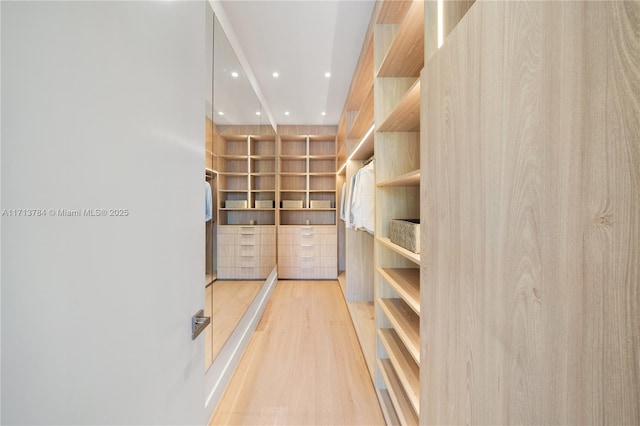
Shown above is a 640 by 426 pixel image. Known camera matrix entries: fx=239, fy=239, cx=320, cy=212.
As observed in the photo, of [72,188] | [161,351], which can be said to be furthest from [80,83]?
[161,351]

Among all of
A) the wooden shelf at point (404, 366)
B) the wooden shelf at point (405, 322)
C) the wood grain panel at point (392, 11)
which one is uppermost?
the wood grain panel at point (392, 11)

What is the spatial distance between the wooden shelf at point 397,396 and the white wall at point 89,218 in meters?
1.13

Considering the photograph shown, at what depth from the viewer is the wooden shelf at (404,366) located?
3.62 ft

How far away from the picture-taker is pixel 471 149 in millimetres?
643

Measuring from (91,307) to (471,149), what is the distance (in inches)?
35.8

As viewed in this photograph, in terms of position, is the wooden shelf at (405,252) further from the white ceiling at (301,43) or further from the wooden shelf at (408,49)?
Result: the white ceiling at (301,43)

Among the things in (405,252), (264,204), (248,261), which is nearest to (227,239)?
(248,261)

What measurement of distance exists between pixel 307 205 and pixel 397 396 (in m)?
3.22

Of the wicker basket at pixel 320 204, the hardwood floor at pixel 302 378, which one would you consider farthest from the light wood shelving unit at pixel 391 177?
the wicker basket at pixel 320 204

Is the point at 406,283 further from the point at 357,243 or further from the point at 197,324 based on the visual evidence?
the point at 357,243

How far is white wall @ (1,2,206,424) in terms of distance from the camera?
0.37m

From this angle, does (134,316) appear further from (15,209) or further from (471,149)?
(471,149)

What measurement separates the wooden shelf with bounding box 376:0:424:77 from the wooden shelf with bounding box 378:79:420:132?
330mm

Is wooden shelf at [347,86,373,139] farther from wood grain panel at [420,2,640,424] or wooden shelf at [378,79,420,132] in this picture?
wood grain panel at [420,2,640,424]
